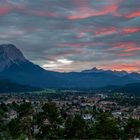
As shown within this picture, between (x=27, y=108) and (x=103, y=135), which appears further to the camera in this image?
(x=27, y=108)

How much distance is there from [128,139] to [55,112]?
33.6 ft

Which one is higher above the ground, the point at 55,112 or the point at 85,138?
the point at 55,112

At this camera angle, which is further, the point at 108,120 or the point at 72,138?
the point at 72,138

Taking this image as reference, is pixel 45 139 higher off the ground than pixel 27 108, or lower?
lower

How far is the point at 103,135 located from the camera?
49.3m

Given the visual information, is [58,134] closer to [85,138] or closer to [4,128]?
[85,138]

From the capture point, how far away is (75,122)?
173 feet

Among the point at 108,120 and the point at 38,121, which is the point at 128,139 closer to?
the point at 108,120

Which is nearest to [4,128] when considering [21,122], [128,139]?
[21,122]

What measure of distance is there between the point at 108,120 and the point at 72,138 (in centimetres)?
593

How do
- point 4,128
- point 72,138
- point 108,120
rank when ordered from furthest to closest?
point 4,128, point 72,138, point 108,120

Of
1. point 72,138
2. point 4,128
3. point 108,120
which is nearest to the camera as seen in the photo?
point 108,120

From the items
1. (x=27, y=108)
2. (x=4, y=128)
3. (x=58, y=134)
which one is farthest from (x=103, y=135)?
(x=4, y=128)

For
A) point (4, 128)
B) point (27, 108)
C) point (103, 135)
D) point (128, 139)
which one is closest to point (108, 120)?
point (103, 135)
